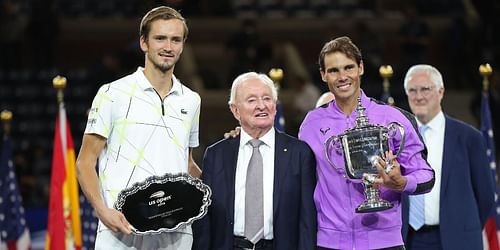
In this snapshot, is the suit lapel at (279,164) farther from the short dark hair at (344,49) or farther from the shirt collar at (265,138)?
the short dark hair at (344,49)

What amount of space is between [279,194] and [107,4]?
12.5m

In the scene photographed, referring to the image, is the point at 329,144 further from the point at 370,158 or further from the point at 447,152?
the point at 447,152

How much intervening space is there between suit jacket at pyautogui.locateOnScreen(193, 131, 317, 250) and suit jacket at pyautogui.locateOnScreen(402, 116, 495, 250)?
1131 mm

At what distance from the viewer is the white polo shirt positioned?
454 cm

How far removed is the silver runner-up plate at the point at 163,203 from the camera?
4.39 metres

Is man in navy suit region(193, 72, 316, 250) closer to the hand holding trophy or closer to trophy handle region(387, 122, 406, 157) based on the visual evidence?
the hand holding trophy

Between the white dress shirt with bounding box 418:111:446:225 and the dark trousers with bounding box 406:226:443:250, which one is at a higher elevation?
the white dress shirt with bounding box 418:111:446:225

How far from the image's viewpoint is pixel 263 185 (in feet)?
15.4

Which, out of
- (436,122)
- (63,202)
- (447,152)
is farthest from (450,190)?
(63,202)

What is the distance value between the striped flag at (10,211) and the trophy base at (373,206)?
4257mm

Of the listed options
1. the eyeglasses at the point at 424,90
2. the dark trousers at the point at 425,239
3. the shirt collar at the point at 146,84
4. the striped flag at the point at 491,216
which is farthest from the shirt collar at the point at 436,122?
the shirt collar at the point at 146,84

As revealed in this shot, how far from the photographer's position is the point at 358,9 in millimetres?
16562

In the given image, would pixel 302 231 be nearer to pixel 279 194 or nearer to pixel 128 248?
pixel 279 194

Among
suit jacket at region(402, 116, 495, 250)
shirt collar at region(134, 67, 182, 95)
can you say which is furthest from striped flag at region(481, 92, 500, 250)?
shirt collar at region(134, 67, 182, 95)
